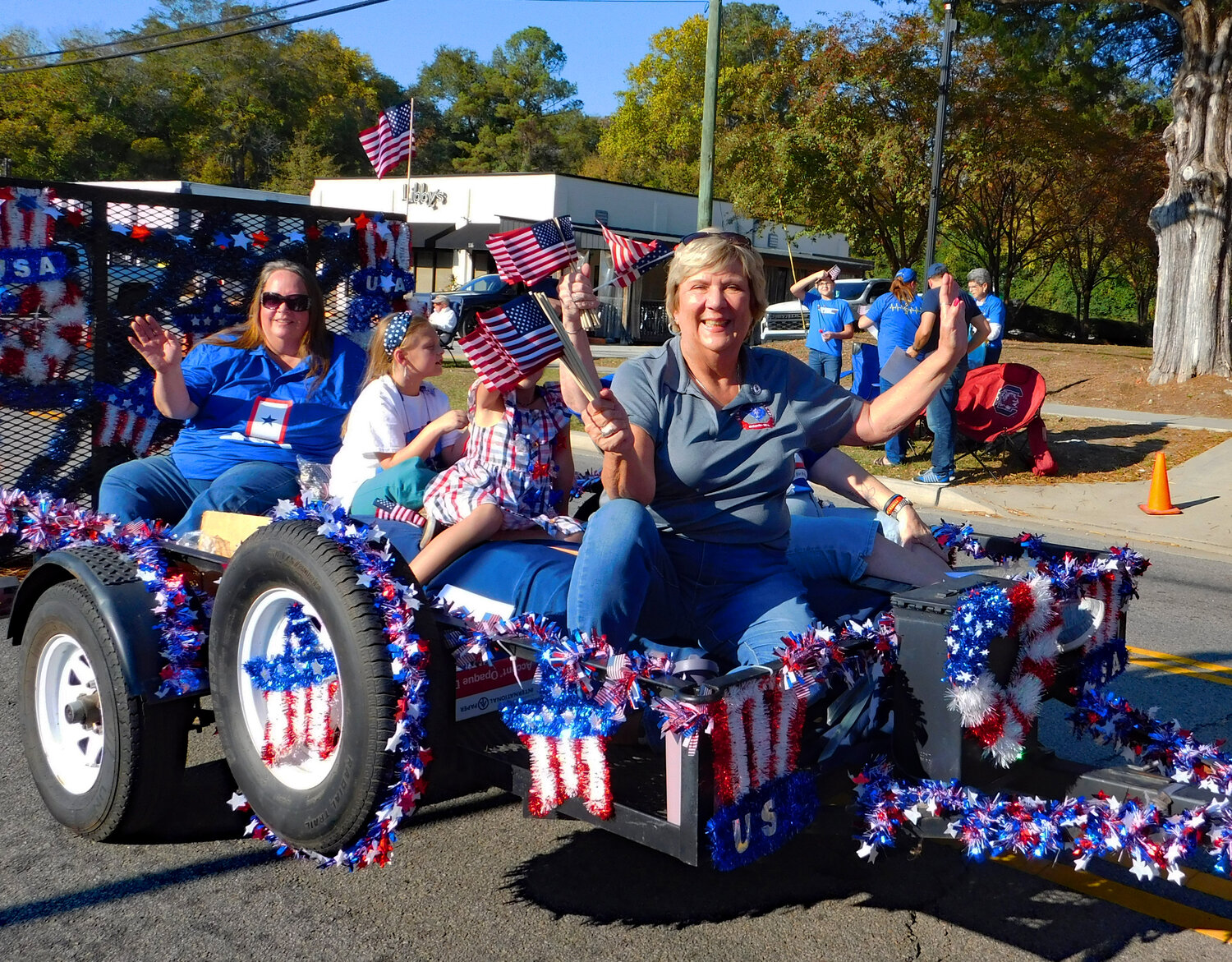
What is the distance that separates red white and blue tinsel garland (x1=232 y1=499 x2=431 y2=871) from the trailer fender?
83cm

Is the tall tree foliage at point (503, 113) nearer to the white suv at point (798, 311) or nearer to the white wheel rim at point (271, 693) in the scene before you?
the white suv at point (798, 311)

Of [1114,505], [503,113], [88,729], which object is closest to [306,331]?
[88,729]

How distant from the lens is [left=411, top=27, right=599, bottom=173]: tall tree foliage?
79438mm

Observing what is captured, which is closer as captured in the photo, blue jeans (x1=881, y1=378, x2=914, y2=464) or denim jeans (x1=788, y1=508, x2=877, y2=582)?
denim jeans (x1=788, y1=508, x2=877, y2=582)

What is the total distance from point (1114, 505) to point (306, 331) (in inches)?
314

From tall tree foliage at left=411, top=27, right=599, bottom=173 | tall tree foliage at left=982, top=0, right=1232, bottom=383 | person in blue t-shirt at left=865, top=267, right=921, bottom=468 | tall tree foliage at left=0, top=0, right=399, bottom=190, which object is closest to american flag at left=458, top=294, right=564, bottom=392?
person in blue t-shirt at left=865, top=267, right=921, bottom=468

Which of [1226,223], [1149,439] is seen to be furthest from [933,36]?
[1149,439]

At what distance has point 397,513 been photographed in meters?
4.12

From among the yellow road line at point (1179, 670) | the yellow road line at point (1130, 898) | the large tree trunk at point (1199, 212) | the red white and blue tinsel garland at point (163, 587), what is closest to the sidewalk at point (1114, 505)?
the yellow road line at point (1179, 670)

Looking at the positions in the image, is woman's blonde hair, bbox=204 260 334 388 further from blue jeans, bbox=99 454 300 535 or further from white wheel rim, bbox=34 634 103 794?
white wheel rim, bbox=34 634 103 794

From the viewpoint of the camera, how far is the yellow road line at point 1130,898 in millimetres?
3271

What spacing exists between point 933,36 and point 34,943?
2496 cm

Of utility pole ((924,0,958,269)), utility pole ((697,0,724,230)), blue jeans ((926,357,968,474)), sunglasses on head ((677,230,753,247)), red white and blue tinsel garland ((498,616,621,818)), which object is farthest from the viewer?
utility pole ((697,0,724,230))

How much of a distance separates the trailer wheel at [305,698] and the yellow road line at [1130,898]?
1.89 m
